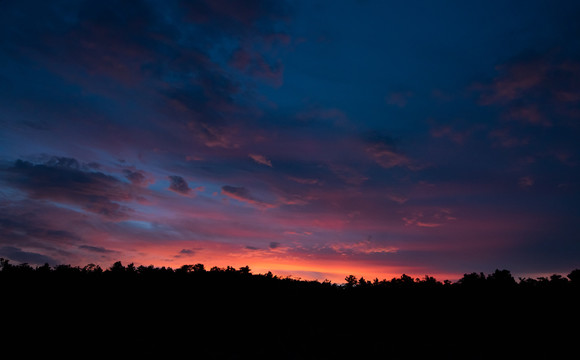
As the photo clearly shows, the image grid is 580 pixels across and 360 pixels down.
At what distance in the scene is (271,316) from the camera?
69.7ft

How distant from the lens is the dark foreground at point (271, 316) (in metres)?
17.5

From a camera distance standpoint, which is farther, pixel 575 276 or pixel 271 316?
pixel 271 316

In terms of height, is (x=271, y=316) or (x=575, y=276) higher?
(x=575, y=276)

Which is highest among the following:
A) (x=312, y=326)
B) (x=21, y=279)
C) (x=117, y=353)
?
(x=21, y=279)

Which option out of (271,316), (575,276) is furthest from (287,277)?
(575,276)

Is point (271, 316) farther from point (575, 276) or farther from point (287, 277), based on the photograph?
point (575, 276)

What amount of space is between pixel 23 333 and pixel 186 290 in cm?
774

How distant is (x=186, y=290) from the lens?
2122 centimetres

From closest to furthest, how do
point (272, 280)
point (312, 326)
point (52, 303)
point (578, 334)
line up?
point (578, 334) < point (52, 303) < point (312, 326) < point (272, 280)

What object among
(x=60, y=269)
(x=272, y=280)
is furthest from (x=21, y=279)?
(x=272, y=280)

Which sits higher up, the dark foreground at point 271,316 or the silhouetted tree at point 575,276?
the silhouetted tree at point 575,276

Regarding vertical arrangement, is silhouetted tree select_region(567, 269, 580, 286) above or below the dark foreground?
above

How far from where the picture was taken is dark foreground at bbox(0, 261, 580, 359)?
57.3 ft

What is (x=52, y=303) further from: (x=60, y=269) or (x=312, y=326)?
(x=312, y=326)
